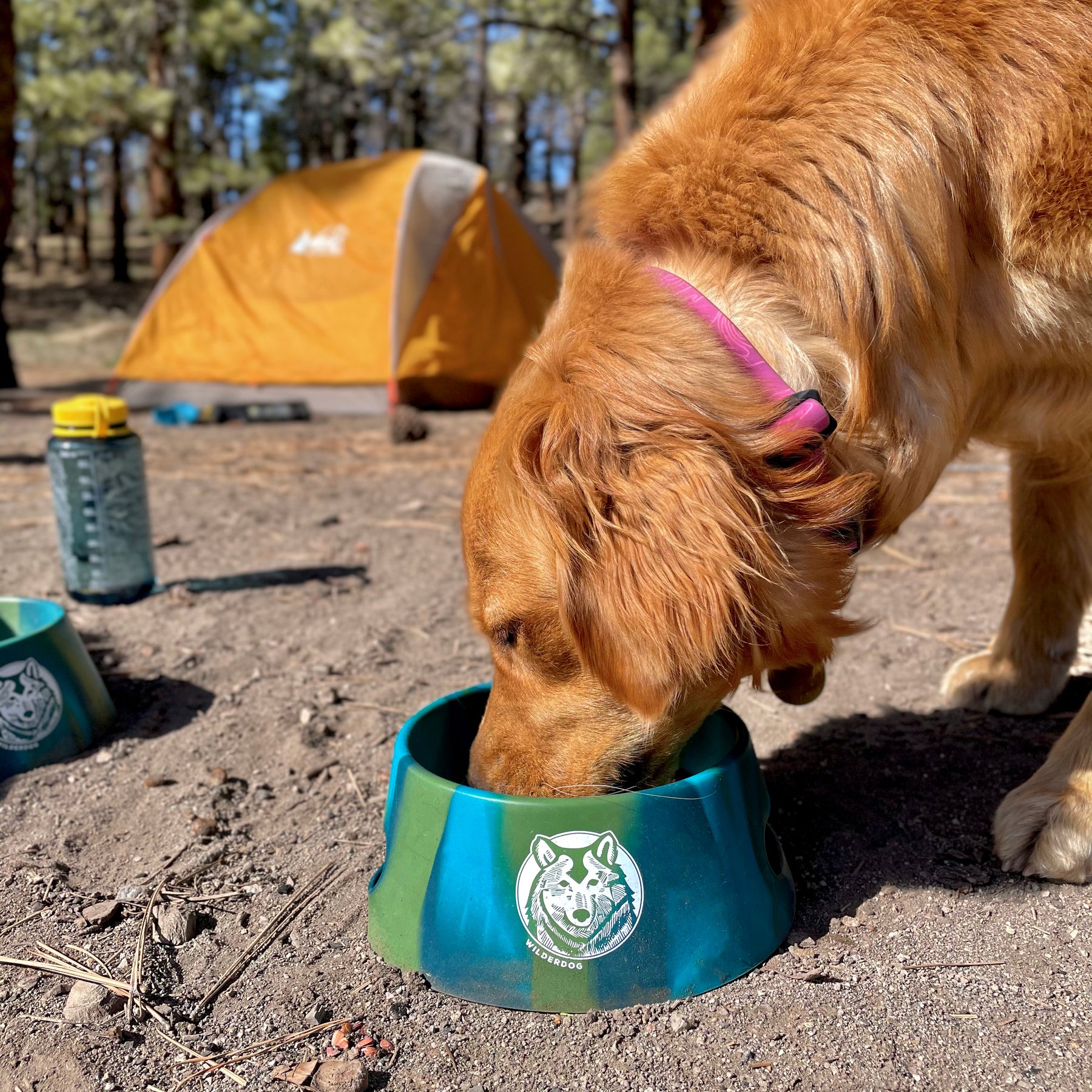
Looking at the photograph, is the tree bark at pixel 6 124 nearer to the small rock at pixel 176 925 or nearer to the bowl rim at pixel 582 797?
the small rock at pixel 176 925

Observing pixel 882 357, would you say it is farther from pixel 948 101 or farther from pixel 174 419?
pixel 174 419

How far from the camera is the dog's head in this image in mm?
1521

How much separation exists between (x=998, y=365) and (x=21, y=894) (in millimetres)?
2072

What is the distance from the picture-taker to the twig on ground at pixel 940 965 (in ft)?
5.69

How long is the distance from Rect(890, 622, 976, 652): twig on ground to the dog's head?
1.56 meters

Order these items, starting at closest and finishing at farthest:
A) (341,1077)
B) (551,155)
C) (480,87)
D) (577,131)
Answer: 1. (341,1077)
2. (480,87)
3. (577,131)
4. (551,155)

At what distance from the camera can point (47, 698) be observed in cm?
236

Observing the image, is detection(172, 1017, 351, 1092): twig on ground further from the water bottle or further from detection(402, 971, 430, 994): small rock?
the water bottle

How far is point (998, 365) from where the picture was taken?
1.82 m

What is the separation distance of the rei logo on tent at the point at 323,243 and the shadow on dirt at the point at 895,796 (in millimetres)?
6942

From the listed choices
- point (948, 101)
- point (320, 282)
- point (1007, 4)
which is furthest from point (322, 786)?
point (320, 282)

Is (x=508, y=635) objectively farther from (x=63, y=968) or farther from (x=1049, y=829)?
(x=1049, y=829)

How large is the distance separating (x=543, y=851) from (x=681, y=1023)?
13.6 inches

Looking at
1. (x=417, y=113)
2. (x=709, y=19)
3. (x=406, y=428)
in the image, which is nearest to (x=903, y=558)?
(x=406, y=428)
